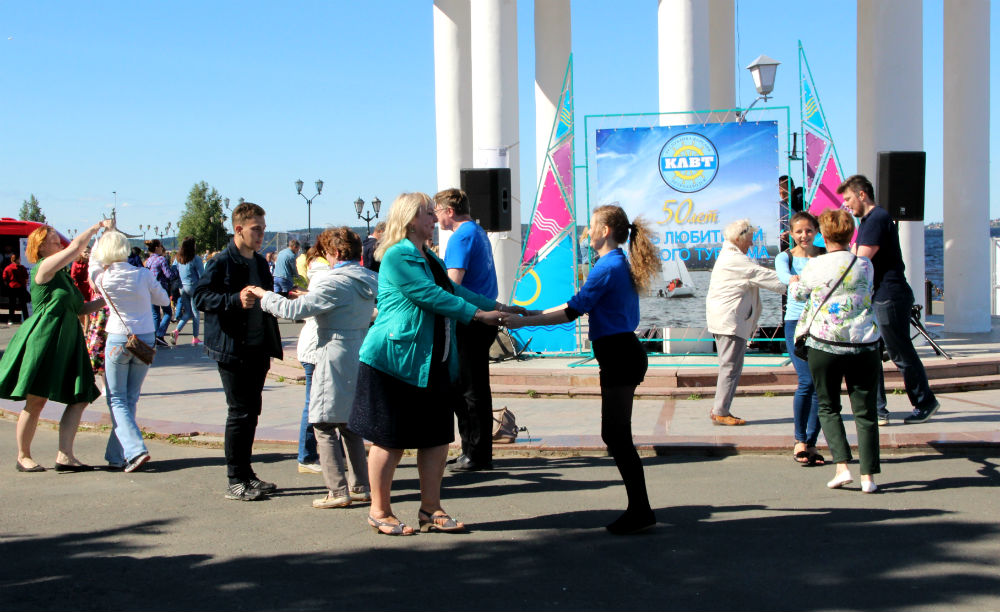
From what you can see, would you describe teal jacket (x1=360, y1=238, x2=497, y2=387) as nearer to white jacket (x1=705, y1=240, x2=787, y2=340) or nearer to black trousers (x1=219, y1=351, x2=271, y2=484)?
black trousers (x1=219, y1=351, x2=271, y2=484)

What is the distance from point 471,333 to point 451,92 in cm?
973

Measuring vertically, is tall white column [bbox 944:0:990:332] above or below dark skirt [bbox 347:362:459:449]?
above

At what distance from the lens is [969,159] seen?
14.3m

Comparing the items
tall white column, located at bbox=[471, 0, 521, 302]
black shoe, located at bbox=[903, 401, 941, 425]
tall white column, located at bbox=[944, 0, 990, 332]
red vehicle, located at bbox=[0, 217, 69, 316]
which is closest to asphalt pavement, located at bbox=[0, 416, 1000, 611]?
black shoe, located at bbox=[903, 401, 941, 425]

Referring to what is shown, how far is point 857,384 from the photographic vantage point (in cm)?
600

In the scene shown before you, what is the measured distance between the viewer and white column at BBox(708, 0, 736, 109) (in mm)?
19766

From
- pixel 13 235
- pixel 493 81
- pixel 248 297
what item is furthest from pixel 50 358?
pixel 13 235

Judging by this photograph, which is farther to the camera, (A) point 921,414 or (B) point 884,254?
(A) point 921,414

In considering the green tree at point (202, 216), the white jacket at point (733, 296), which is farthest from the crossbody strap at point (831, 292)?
the green tree at point (202, 216)

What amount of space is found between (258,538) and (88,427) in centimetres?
457

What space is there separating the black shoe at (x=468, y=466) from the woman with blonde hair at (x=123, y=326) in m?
2.25

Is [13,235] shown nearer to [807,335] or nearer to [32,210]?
[807,335]

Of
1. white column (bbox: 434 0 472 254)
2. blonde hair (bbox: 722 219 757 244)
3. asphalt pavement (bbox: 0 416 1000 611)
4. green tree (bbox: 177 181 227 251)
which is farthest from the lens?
green tree (bbox: 177 181 227 251)

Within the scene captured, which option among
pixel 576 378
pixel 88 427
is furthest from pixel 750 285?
pixel 88 427
